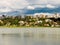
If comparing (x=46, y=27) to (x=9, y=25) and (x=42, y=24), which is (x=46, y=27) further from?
(x=9, y=25)

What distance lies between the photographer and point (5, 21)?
46750mm

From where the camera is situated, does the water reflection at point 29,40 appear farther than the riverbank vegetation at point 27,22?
No

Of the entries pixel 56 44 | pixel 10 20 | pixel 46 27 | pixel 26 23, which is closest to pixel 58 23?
pixel 46 27

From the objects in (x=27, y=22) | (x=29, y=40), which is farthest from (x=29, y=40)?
(x=27, y=22)

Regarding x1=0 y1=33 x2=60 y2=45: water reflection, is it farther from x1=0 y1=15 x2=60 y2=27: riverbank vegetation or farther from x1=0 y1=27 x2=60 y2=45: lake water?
x1=0 y1=15 x2=60 y2=27: riverbank vegetation

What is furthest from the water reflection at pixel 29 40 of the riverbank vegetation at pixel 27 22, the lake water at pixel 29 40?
the riverbank vegetation at pixel 27 22

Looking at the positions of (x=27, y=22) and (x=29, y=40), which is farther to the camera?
(x=27, y=22)

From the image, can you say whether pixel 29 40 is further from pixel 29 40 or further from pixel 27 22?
pixel 27 22

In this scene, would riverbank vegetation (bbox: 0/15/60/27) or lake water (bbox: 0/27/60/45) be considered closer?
lake water (bbox: 0/27/60/45)

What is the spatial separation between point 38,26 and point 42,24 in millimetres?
2183

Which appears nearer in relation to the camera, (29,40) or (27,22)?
(29,40)

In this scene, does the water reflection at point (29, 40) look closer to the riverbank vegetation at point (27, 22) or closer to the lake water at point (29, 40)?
the lake water at point (29, 40)

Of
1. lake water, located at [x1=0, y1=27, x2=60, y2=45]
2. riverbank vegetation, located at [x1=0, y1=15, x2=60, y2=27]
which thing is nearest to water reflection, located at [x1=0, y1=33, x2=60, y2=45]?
lake water, located at [x1=0, y1=27, x2=60, y2=45]

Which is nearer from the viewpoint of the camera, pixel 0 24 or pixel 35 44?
pixel 35 44
